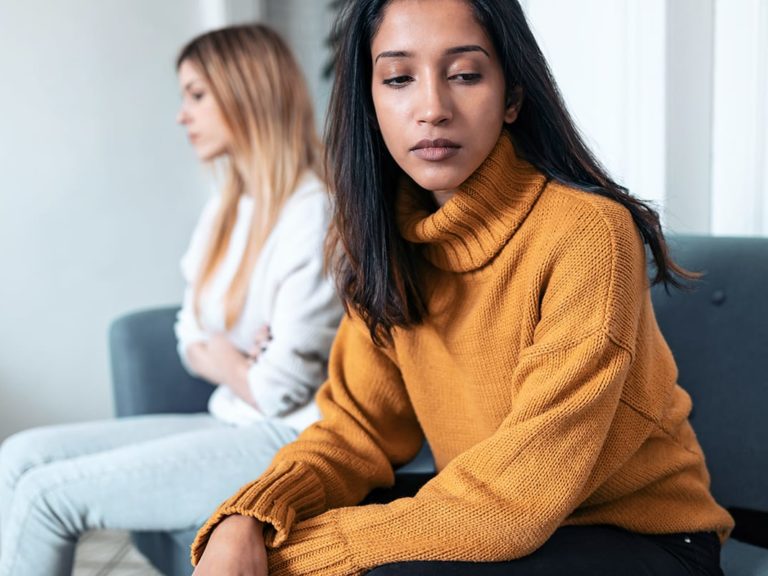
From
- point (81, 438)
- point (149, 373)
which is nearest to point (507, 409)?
point (81, 438)

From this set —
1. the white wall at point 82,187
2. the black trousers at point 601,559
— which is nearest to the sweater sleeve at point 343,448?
the black trousers at point 601,559

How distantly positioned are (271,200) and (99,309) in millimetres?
1196

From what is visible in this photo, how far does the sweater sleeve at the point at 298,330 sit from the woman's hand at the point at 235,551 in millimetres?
653

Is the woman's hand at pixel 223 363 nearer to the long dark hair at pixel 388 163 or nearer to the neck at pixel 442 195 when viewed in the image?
the long dark hair at pixel 388 163

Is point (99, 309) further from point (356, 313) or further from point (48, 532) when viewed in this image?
point (356, 313)

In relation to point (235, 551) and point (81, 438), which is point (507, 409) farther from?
point (81, 438)

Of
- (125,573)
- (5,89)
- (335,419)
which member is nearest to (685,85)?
(335,419)

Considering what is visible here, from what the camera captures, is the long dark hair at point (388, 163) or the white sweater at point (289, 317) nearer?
the long dark hair at point (388, 163)

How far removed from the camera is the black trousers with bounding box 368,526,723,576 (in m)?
0.95

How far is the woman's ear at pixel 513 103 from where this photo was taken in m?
1.08

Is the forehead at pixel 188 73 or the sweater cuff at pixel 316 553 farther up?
the forehead at pixel 188 73

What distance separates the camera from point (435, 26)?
103 cm

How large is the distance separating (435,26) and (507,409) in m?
0.44

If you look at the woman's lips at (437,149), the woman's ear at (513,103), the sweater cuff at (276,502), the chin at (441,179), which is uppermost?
the woman's ear at (513,103)
